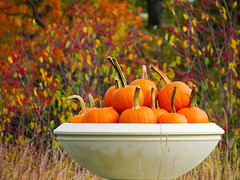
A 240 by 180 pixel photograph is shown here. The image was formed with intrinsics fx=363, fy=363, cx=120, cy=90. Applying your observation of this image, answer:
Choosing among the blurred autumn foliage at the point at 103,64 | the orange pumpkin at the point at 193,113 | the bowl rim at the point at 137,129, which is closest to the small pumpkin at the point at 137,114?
the bowl rim at the point at 137,129

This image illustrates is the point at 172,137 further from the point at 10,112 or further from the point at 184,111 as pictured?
the point at 10,112

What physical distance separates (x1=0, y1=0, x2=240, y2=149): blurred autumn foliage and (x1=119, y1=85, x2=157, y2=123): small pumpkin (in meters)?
1.57

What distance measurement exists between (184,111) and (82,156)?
0.66 metres

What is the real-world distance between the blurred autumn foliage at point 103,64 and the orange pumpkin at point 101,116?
1.37 metres

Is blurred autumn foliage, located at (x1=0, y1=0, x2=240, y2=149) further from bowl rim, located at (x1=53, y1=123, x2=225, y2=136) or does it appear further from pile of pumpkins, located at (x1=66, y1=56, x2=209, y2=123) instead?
bowl rim, located at (x1=53, y1=123, x2=225, y2=136)

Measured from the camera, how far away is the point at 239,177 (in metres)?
3.77

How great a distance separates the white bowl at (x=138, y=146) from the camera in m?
1.88

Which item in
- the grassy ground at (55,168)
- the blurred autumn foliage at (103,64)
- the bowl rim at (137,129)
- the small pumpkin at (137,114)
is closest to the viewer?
the bowl rim at (137,129)

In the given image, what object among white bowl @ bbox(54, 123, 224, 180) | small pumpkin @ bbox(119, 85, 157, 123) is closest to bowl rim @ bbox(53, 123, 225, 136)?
white bowl @ bbox(54, 123, 224, 180)

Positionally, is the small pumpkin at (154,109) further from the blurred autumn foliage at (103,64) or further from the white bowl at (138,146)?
the blurred autumn foliage at (103,64)

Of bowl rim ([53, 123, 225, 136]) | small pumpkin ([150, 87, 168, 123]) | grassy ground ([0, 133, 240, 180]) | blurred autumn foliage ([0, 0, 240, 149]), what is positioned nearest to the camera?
bowl rim ([53, 123, 225, 136])

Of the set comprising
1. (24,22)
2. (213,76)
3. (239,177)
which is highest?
(24,22)

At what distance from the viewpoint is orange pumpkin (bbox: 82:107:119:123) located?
2084mm

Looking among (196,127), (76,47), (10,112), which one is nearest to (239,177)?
(196,127)
